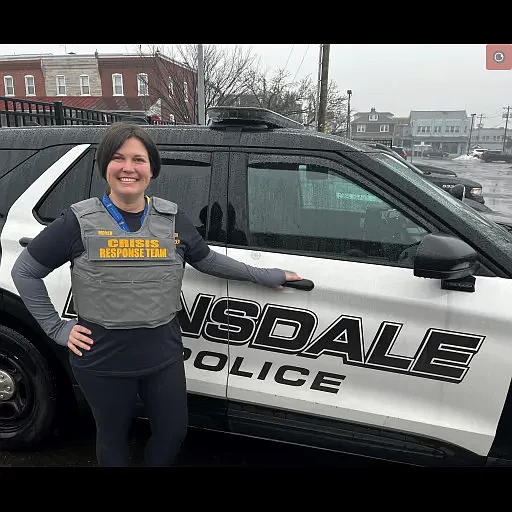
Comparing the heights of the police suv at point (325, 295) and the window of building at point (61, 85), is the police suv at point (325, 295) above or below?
below

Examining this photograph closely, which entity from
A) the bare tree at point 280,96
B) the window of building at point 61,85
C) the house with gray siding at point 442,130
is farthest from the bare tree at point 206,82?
the house with gray siding at point 442,130

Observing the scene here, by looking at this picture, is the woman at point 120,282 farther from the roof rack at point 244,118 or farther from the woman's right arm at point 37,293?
A: the roof rack at point 244,118

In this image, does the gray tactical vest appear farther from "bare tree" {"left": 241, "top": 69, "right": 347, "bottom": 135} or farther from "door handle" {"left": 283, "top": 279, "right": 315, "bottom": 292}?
"bare tree" {"left": 241, "top": 69, "right": 347, "bottom": 135}

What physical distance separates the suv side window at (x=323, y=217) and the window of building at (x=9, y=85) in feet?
145

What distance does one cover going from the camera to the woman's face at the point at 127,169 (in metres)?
1.64

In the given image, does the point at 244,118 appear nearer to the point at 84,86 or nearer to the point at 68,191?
the point at 68,191

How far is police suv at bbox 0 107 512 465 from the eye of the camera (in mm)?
1885

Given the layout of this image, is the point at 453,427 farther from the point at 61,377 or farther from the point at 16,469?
the point at 16,469

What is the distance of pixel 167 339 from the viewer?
1771 mm

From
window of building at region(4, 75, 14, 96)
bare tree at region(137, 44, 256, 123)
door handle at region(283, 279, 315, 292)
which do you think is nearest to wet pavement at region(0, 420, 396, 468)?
door handle at region(283, 279, 315, 292)

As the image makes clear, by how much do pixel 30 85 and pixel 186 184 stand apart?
43287mm

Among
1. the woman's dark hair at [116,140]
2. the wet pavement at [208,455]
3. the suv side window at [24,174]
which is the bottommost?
the wet pavement at [208,455]

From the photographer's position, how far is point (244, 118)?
2.20 m

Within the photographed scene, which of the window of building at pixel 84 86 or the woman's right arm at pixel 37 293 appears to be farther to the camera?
the window of building at pixel 84 86
